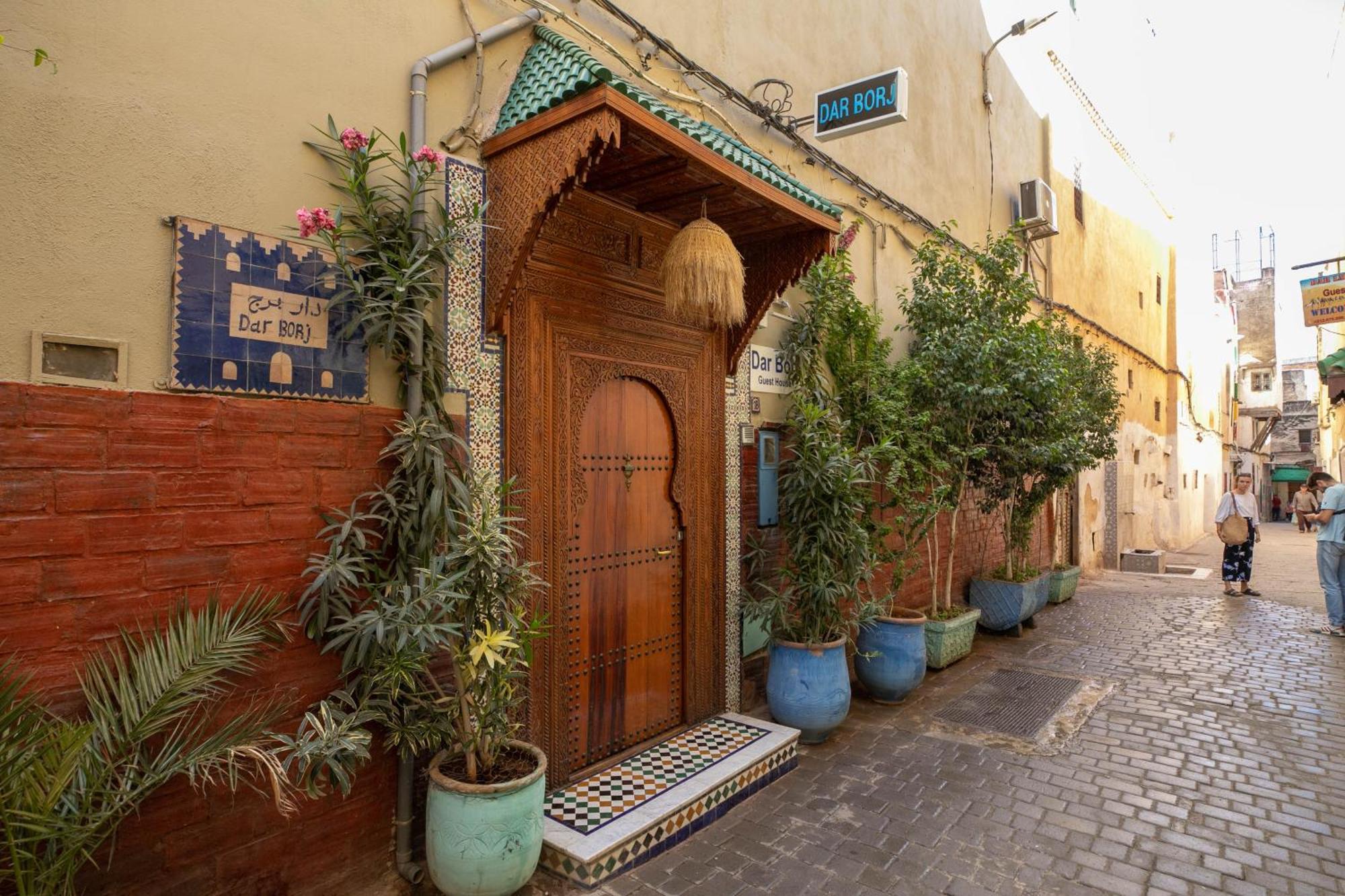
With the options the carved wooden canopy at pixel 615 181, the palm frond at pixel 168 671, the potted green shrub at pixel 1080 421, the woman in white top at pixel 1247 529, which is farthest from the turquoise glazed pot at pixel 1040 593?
the palm frond at pixel 168 671

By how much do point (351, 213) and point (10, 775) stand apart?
2.26 metres

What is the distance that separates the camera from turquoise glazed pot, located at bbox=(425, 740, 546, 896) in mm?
2863

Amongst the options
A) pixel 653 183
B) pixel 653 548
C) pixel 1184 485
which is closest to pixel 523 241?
pixel 653 183

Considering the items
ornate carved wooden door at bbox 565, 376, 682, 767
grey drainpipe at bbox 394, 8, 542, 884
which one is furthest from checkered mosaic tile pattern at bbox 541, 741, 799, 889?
ornate carved wooden door at bbox 565, 376, 682, 767

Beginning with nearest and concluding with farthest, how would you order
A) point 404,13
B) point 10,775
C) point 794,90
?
point 10,775 < point 404,13 < point 794,90

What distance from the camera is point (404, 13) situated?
3332mm

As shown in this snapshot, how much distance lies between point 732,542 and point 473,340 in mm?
2476

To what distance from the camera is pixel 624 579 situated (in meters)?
4.48

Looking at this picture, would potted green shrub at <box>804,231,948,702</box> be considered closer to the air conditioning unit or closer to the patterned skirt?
the air conditioning unit

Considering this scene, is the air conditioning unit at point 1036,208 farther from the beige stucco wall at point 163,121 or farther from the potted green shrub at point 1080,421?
the beige stucco wall at point 163,121

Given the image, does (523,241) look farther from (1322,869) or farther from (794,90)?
(1322,869)

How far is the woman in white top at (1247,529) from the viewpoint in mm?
10281

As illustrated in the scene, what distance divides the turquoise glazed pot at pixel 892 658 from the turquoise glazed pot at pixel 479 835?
342 cm

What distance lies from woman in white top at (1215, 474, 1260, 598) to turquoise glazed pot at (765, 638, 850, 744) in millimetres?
8390
